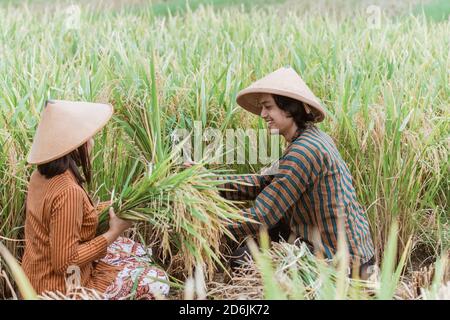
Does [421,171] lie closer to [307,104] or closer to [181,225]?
[307,104]

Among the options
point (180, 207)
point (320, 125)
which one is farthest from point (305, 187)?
point (320, 125)

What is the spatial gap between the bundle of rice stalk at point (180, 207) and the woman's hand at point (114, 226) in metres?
0.01

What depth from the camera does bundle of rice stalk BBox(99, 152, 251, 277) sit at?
1977mm

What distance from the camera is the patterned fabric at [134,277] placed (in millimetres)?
2066

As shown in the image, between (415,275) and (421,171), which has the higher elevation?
(421,171)

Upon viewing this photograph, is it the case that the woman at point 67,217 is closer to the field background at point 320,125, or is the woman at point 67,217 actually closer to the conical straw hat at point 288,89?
the field background at point 320,125

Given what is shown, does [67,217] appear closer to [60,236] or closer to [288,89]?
[60,236]

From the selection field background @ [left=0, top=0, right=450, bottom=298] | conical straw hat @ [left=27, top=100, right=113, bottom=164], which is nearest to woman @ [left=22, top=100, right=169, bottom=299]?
conical straw hat @ [left=27, top=100, right=113, bottom=164]

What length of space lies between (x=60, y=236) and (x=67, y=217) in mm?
54

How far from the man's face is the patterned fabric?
590 millimetres

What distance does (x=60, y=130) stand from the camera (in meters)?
1.95

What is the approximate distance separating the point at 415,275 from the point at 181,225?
2.52 ft

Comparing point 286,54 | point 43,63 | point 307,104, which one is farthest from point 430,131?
point 43,63
